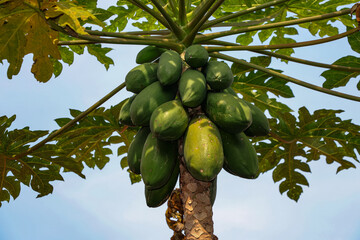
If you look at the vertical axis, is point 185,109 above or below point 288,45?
below

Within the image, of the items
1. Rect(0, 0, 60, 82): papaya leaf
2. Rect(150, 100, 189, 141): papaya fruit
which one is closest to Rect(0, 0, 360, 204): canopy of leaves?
Rect(0, 0, 60, 82): papaya leaf

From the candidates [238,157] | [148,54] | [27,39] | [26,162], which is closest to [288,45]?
[148,54]

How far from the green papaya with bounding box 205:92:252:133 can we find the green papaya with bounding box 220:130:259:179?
0.24ft

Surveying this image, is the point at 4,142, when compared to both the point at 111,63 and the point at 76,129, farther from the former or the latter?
the point at 111,63

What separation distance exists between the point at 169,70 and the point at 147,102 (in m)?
0.20

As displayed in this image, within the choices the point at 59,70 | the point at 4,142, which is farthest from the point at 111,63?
the point at 4,142

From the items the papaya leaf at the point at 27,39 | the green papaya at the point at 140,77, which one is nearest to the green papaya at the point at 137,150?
the green papaya at the point at 140,77

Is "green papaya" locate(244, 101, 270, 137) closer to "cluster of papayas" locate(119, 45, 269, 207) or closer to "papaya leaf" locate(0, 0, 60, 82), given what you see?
"cluster of papayas" locate(119, 45, 269, 207)

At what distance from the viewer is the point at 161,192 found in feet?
8.00

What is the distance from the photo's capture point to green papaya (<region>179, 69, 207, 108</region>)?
2.23 m

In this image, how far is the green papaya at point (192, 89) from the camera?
7.31 feet

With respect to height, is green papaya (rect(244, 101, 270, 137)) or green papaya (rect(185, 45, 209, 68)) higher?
green papaya (rect(185, 45, 209, 68))

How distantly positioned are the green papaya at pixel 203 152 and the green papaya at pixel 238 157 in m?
0.14

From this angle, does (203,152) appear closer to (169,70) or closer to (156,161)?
(156,161)
